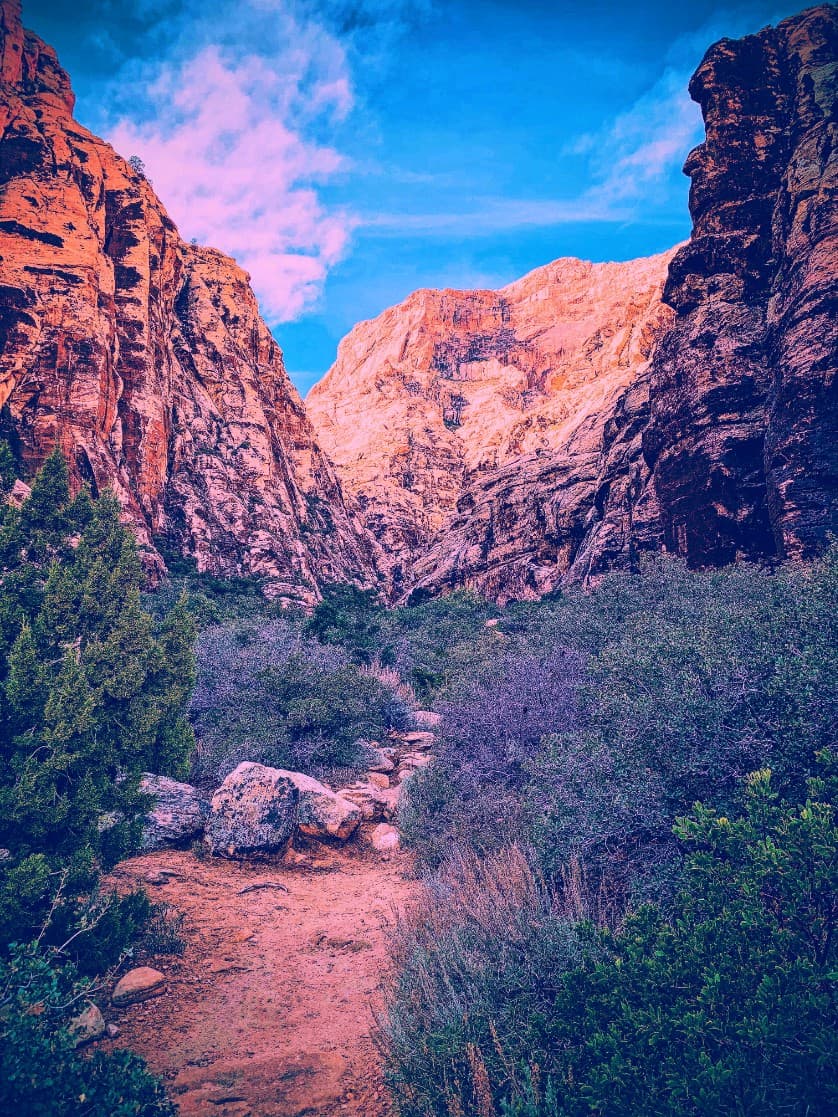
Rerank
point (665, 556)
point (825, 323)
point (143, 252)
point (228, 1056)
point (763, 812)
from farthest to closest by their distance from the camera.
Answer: point (143, 252) < point (665, 556) < point (825, 323) < point (228, 1056) < point (763, 812)

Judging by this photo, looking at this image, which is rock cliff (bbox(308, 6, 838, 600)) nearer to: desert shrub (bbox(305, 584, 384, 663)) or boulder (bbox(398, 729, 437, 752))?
desert shrub (bbox(305, 584, 384, 663))

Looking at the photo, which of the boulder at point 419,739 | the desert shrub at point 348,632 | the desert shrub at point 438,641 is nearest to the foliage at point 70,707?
the boulder at point 419,739

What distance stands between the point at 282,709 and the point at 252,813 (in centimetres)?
360

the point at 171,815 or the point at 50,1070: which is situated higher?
the point at 50,1070

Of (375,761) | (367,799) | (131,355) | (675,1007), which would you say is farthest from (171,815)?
(131,355)

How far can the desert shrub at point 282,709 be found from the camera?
932cm

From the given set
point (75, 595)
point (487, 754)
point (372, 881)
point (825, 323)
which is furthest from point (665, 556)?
point (75, 595)

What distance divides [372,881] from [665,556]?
1374 cm

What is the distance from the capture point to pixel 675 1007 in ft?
8.04

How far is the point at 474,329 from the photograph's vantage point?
93.2 meters

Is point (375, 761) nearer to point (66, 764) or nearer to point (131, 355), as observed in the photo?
point (66, 764)

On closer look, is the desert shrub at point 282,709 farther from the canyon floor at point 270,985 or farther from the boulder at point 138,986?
the boulder at point 138,986

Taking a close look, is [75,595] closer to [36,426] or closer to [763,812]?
[763,812]

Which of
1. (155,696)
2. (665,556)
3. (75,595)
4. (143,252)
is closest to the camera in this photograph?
(75,595)
